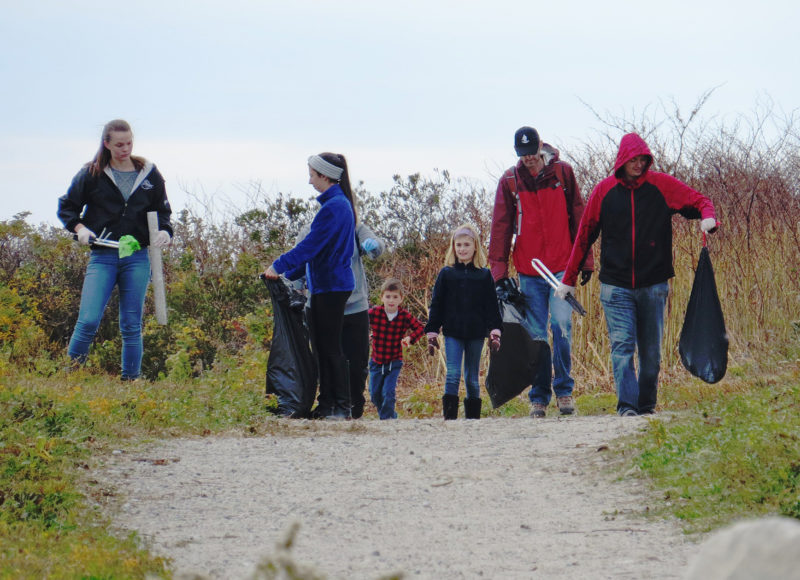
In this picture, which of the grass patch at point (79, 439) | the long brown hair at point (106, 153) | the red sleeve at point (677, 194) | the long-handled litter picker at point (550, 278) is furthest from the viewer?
the long brown hair at point (106, 153)

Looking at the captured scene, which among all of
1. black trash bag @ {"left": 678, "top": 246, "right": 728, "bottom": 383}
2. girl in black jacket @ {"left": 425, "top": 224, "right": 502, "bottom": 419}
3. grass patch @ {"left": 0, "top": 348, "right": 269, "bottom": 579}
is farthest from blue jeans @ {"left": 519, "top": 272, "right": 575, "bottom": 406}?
grass patch @ {"left": 0, "top": 348, "right": 269, "bottom": 579}

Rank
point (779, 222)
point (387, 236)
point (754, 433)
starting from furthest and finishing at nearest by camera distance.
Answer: point (387, 236), point (779, 222), point (754, 433)

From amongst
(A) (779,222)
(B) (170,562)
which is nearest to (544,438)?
(B) (170,562)

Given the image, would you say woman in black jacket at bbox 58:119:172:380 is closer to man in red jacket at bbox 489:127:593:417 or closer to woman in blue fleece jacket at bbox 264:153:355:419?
woman in blue fleece jacket at bbox 264:153:355:419

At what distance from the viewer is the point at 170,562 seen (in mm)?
4133

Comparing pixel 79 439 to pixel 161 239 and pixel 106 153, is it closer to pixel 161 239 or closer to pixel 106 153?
pixel 161 239

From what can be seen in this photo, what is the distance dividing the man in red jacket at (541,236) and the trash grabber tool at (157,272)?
249 cm

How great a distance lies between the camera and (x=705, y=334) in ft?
24.5

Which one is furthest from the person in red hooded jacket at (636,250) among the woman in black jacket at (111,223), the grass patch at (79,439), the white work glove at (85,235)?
the white work glove at (85,235)

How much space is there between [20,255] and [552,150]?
9.37m

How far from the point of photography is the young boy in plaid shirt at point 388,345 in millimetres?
9398

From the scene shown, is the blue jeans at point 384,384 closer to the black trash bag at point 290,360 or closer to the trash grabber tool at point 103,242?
the black trash bag at point 290,360

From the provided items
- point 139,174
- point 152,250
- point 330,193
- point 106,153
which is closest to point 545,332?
point 330,193

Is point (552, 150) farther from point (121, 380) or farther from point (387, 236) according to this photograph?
point (387, 236)
